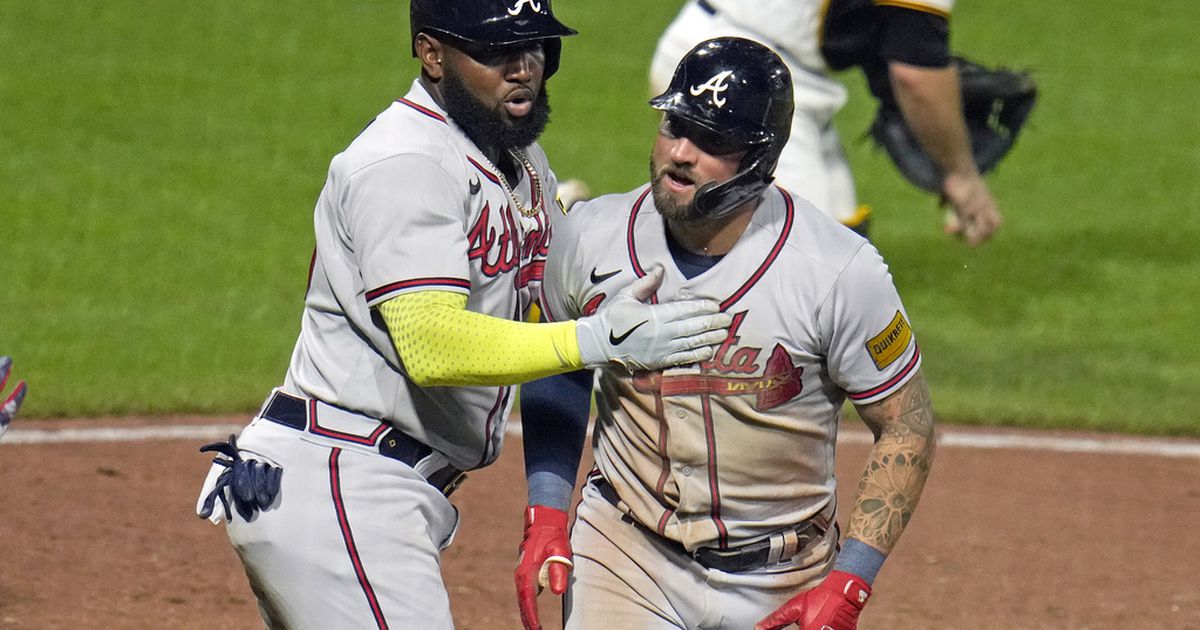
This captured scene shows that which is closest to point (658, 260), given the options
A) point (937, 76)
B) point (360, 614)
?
point (360, 614)

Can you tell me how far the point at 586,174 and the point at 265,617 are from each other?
7.69 metres

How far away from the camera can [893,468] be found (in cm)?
363

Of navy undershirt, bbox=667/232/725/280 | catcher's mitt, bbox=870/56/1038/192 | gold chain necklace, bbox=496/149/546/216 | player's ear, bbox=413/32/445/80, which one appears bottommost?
catcher's mitt, bbox=870/56/1038/192

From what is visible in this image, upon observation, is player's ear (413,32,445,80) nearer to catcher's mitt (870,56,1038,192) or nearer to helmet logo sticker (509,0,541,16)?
helmet logo sticker (509,0,541,16)

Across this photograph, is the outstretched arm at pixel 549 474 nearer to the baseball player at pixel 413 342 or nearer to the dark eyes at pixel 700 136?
the baseball player at pixel 413 342

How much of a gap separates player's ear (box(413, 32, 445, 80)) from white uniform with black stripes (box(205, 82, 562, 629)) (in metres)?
0.08

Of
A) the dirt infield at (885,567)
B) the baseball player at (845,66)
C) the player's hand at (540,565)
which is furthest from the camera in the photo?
the baseball player at (845,66)

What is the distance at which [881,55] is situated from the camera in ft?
19.1

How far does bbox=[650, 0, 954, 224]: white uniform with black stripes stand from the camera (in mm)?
5793

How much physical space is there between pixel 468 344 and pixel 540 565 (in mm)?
609

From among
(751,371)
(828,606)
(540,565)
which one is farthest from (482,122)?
(828,606)

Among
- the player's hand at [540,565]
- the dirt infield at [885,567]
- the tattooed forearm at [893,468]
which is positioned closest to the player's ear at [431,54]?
the player's hand at [540,565]

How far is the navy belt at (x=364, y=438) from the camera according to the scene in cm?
365

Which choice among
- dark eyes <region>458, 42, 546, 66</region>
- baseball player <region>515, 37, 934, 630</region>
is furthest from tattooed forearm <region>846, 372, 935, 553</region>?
dark eyes <region>458, 42, 546, 66</region>
